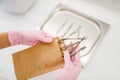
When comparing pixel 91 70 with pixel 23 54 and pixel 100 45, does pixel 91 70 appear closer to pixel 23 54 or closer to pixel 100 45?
pixel 100 45

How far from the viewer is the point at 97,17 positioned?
92cm

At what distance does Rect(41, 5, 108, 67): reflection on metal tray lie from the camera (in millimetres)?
853

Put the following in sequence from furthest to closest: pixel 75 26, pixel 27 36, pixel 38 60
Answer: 1. pixel 75 26
2. pixel 27 36
3. pixel 38 60

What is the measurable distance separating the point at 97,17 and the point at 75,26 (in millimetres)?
107

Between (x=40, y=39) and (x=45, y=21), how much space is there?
13.0 inches

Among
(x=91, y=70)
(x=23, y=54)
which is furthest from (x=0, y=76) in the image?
(x=91, y=70)

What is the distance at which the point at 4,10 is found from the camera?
1.01 metres

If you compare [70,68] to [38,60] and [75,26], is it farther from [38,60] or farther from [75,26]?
[75,26]

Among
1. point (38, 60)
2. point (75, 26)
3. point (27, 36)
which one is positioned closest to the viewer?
point (38, 60)

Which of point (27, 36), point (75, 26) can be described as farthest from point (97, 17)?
point (27, 36)

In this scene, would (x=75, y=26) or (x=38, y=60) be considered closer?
(x=38, y=60)

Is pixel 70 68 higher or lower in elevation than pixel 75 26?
lower

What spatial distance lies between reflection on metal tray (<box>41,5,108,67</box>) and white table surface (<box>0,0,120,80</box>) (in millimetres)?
28

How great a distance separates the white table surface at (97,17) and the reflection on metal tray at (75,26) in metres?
0.03
